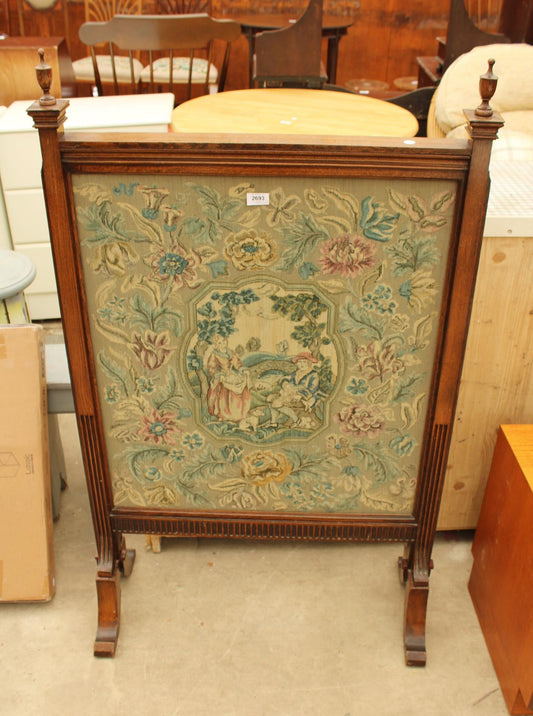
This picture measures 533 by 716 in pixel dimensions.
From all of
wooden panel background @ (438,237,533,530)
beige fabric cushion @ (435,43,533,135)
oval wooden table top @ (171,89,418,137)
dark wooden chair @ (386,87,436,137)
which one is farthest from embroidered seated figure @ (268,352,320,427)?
dark wooden chair @ (386,87,436,137)

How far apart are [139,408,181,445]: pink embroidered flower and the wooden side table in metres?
0.74

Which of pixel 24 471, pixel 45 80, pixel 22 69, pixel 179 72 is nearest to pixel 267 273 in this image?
pixel 45 80

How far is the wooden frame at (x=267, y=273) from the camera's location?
1134mm

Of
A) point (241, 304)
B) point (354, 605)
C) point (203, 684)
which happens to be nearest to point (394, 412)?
point (241, 304)

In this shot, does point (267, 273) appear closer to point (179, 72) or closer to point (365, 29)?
point (179, 72)

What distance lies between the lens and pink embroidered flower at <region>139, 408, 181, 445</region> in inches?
55.9

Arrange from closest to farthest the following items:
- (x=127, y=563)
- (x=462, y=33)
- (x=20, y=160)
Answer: (x=127, y=563), (x=20, y=160), (x=462, y=33)

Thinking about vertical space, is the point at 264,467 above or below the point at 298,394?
below

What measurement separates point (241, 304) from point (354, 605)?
2.97 ft

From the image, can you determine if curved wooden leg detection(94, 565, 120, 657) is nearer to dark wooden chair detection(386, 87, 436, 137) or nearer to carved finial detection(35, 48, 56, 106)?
carved finial detection(35, 48, 56, 106)

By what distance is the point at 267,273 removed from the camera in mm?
1248

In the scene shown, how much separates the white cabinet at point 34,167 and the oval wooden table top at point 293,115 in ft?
0.47

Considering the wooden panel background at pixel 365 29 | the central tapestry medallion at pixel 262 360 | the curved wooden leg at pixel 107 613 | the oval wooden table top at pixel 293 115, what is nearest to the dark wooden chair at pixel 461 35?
the oval wooden table top at pixel 293 115

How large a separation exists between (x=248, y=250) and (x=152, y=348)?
273mm
